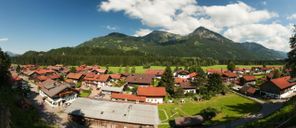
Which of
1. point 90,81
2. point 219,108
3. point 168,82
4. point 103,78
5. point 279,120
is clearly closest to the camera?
point 279,120

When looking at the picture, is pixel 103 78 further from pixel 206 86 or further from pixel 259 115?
pixel 259 115

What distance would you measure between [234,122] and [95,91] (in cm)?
5345

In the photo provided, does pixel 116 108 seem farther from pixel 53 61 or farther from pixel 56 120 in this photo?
pixel 53 61

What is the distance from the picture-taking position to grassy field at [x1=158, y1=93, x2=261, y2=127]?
1898 inches

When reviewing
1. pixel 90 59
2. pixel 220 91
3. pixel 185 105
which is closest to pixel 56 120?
pixel 185 105

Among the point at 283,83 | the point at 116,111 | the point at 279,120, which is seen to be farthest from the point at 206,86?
the point at 279,120

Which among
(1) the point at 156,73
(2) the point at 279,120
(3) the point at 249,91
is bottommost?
(3) the point at 249,91

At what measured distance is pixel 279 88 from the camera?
6556 cm

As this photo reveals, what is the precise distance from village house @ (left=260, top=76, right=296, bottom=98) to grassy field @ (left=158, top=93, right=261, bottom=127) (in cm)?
1003

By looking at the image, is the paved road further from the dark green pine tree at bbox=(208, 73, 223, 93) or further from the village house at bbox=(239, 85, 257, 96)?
the dark green pine tree at bbox=(208, 73, 223, 93)

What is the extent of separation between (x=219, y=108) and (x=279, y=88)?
25756 millimetres

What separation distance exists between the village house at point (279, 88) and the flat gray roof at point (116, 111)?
41584 millimetres

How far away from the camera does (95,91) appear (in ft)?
266

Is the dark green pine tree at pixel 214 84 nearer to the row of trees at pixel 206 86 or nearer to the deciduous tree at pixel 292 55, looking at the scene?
the row of trees at pixel 206 86
